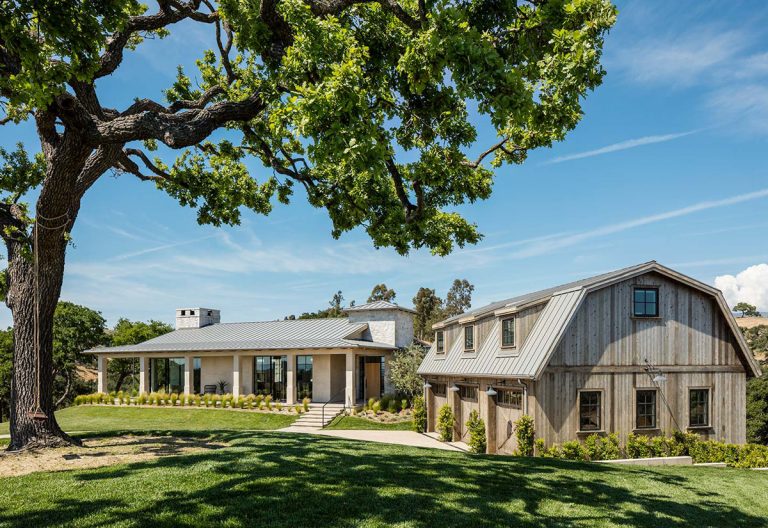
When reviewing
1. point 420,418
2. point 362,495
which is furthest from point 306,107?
point 420,418

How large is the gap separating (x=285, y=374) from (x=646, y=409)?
19.7 m

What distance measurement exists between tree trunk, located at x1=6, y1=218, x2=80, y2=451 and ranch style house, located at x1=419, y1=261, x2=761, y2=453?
11.3m

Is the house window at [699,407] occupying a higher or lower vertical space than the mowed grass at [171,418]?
higher

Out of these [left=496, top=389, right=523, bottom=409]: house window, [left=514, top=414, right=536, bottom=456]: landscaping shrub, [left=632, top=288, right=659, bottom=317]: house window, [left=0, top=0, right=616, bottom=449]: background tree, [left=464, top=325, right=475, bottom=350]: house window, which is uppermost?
[left=0, top=0, right=616, bottom=449]: background tree

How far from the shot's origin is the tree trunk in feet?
33.9

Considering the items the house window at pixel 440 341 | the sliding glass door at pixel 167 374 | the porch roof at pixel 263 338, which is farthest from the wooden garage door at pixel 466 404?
the sliding glass door at pixel 167 374

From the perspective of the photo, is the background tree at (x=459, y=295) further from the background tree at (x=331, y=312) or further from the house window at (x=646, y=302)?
the house window at (x=646, y=302)

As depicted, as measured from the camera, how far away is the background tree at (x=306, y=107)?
21.1 ft

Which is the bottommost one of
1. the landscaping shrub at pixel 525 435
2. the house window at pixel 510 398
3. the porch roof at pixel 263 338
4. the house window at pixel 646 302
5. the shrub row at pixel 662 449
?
the shrub row at pixel 662 449

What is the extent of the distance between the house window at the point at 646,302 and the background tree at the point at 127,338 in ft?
115

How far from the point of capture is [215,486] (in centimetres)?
775

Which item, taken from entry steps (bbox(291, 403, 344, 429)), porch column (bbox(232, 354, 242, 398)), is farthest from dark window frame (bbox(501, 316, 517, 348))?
porch column (bbox(232, 354, 242, 398))

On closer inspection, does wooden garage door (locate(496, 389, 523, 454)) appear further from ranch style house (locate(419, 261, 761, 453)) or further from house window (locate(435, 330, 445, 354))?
house window (locate(435, 330, 445, 354))

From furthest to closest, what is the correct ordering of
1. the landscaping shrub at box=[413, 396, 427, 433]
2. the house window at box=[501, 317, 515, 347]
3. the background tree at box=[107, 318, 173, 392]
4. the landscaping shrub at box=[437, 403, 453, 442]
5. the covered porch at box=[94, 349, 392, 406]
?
the background tree at box=[107, 318, 173, 392] → the covered porch at box=[94, 349, 392, 406] → the landscaping shrub at box=[413, 396, 427, 433] → the landscaping shrub at box=[437, 403, 453, 442] → the house window at box=[501, 317, 515, 347]
